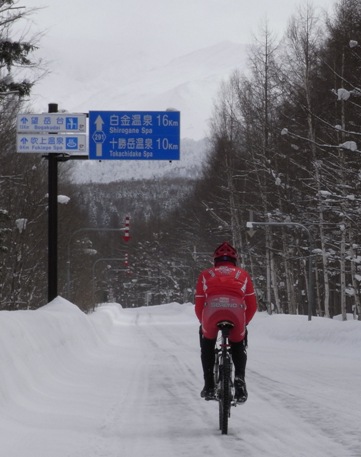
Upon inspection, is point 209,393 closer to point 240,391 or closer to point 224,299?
point 240,391

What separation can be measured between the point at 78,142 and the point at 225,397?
14609 mm

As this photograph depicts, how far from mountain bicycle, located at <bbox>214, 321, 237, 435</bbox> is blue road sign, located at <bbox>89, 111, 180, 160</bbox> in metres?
15.3

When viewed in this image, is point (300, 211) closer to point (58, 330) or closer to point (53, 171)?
point (53, 171)

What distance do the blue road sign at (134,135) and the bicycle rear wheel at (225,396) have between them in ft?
51.0

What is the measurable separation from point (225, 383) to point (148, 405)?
278 cm

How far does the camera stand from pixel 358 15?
26.3 meters

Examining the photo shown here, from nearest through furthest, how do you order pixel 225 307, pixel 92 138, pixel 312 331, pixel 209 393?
1. pixel 225 307
2. pixel 209 393
3. pixel 92 138
4. pixel 312 331

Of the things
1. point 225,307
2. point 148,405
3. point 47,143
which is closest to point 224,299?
point 225,307

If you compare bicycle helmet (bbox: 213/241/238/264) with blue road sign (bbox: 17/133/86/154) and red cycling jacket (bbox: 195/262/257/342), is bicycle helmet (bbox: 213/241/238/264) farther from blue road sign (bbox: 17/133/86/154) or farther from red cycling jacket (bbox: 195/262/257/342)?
blue road sign (bbox: 17/133/86/154)

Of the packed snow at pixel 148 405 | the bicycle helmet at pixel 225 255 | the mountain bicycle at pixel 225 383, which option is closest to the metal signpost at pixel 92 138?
the packed snow at pixel 148 405

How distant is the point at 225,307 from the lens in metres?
8.31

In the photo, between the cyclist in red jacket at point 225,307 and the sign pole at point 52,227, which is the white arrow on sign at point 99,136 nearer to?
the sign pole at point 52,227

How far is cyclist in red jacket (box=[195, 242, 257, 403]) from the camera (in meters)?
8.33

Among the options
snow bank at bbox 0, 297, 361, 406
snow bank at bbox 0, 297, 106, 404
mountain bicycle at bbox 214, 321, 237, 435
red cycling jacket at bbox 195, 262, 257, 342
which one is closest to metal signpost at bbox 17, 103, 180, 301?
snow bank at bbox 0, 297, 361, 406
